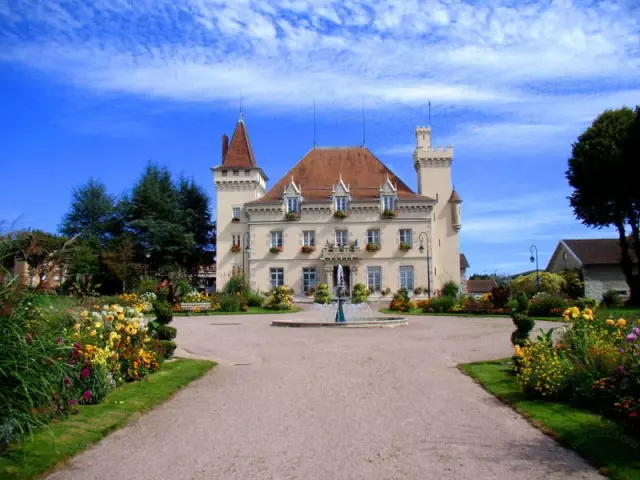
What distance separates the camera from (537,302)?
2734 cm

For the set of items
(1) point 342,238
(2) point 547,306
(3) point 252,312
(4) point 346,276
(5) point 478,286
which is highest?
(1) point 342,238

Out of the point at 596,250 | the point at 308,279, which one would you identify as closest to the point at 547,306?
the point at 308,279

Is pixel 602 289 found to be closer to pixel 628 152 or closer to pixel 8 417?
pixel 628 152

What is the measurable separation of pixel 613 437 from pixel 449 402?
2863mm

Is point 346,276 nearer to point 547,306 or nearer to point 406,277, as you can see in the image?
point 406,277

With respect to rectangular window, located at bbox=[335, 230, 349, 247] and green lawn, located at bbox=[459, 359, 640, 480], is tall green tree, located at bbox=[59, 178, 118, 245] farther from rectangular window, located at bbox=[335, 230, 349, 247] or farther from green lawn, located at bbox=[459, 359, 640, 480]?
green lawn, located at bbox=[459, 359, 640, 480]

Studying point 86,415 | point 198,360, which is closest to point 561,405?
point 86,415

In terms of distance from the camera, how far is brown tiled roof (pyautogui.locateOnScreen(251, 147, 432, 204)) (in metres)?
45.9

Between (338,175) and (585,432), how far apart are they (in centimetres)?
4091

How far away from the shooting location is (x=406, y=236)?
147ft

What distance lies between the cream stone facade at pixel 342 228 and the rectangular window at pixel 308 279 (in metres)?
0.08

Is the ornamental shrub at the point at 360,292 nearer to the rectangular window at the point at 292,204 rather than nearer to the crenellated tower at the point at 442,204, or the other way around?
the crenellated tower at the point at 442,204

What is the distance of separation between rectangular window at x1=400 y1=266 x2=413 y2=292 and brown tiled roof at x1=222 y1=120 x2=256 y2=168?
48.0 ft

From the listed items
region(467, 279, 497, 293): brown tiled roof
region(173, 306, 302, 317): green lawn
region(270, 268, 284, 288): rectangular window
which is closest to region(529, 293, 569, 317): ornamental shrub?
region(173, 306, 302, 317): green lawn
